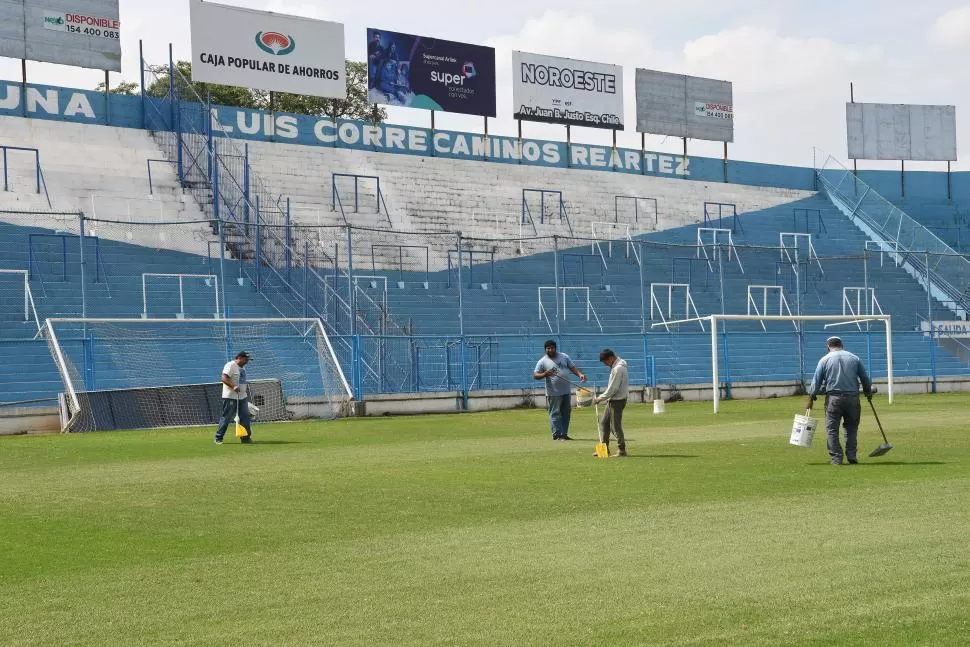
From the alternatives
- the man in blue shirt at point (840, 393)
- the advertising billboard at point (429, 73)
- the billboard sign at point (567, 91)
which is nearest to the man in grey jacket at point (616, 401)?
the man in blue shirt at point (840, 393)

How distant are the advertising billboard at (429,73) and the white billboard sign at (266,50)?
168cm

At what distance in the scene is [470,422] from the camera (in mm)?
27281

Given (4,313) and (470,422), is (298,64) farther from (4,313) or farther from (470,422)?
(470,422)

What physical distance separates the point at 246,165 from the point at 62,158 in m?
6.96

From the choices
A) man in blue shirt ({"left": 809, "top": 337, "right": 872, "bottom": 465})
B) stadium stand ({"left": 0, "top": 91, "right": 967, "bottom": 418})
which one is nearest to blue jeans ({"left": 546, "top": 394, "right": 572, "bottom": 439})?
man in blue shirt ({"left": 809, "top": 337, "right": 872, "bottom": 465})

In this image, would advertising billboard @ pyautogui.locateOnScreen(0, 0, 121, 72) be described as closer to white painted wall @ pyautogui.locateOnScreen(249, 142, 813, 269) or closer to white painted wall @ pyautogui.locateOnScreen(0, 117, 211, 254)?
white painted wall @ pyautogui.locateOnScreen(0, 117, 211, 254)

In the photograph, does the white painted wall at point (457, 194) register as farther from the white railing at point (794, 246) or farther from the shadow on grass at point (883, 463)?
the shadow on grass at point (883, 463)

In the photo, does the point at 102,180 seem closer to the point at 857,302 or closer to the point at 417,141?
the point at 417,141

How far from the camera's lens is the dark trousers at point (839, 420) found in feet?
49.8

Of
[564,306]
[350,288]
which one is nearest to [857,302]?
[564,306]

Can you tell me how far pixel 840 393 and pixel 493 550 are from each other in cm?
788

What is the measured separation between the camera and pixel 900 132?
216 feet

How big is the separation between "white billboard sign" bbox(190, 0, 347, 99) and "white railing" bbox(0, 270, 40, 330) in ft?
53.2

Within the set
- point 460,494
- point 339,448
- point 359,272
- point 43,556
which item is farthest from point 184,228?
point 43,556
